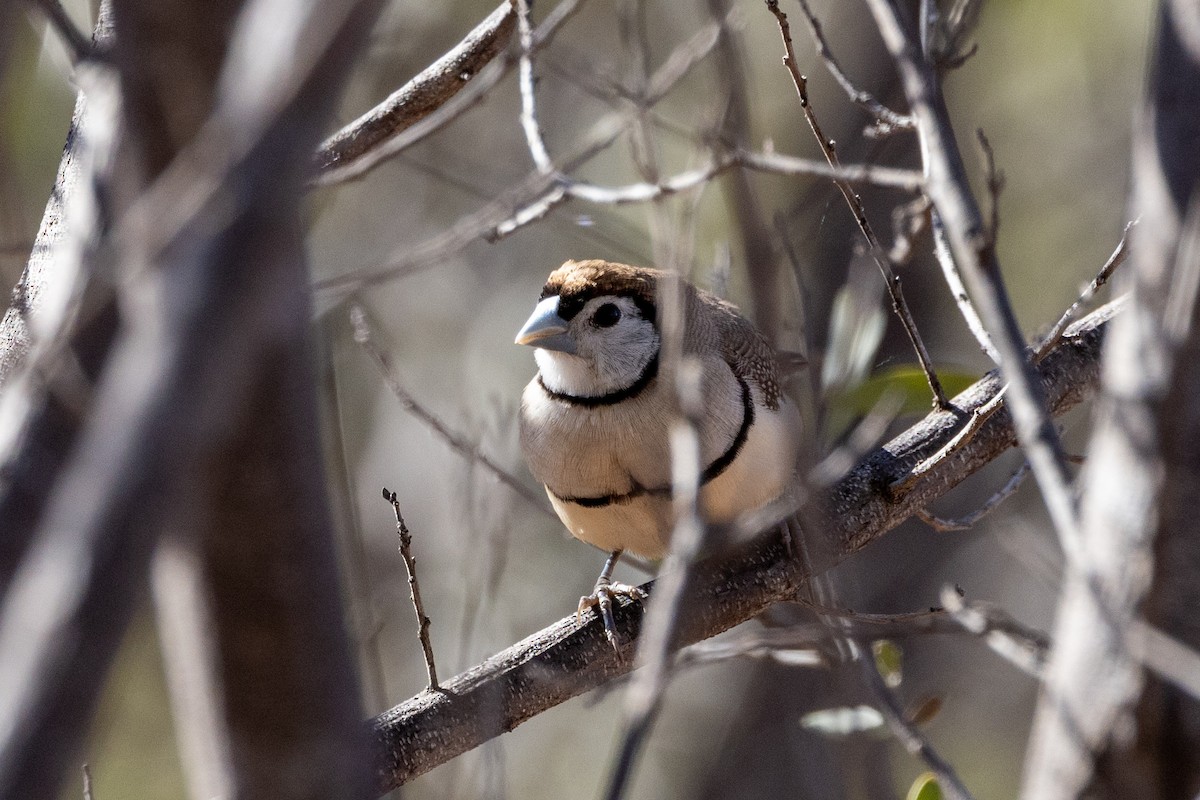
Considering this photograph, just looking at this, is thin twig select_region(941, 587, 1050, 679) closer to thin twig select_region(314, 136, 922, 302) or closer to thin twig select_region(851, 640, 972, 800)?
thin twig select_region(851, 640, 972, 800)

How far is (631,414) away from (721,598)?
678 mm

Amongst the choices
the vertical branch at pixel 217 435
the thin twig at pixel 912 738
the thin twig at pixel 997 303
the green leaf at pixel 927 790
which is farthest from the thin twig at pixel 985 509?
the vertical branch at pixel 217 435

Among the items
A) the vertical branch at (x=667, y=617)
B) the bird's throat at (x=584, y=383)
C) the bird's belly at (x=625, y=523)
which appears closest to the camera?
the vertical branch at (x=667, y=617)

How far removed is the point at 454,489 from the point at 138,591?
7.94 feet

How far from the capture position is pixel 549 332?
3.69 m

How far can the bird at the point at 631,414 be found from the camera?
133 inches

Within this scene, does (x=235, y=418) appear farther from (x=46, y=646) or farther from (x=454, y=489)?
(x=454, y=489)

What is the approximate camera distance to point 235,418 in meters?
1.38

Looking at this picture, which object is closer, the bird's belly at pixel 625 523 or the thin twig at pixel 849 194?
the thin twig at pixel 849 194

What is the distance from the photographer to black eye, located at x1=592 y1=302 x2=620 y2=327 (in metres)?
3.76

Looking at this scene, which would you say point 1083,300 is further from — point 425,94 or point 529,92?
point 425,94

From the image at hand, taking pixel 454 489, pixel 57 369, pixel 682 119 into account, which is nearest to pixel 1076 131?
pixel 682 119

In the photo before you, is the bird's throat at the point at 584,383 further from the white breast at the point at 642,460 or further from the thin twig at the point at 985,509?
the thin twig at the point at 985,509

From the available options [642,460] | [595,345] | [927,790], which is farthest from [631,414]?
[927,790]
